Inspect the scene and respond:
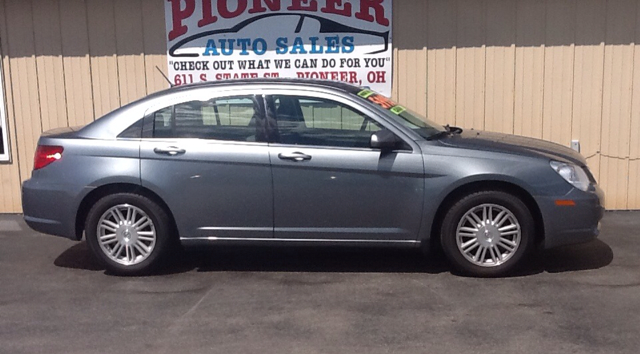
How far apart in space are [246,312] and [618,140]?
5.19 m

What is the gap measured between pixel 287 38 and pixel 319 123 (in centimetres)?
265

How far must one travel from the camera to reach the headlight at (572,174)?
248 inches

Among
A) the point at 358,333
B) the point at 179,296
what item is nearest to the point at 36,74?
the point at 179,296

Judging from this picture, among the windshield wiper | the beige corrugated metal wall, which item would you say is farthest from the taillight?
the windshield wiper

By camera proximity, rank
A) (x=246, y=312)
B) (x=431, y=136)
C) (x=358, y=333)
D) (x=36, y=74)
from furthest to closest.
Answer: (x=36, y=74) → (x=431, y=136) → (x=246, y=312) → (x=358, y=333)

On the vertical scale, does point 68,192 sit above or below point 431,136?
below

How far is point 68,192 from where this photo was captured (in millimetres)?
6625

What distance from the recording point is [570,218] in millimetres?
6238

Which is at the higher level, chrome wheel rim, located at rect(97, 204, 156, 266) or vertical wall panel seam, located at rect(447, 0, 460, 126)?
vertical wall panel seam, located at rect(447, 0, 460, 126)

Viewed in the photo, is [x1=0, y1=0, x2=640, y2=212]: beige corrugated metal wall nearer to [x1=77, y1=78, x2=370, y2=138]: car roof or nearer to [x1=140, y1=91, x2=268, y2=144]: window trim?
[x1=77, y1=78, x2=370, y2=138]: car roof

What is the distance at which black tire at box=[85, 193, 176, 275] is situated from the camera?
21.6 feet

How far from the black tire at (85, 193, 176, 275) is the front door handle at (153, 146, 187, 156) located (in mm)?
419

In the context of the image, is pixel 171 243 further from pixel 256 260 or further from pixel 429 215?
pixel 429 215

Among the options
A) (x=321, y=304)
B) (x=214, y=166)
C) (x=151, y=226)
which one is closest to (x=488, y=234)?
(x=321, y=304)
